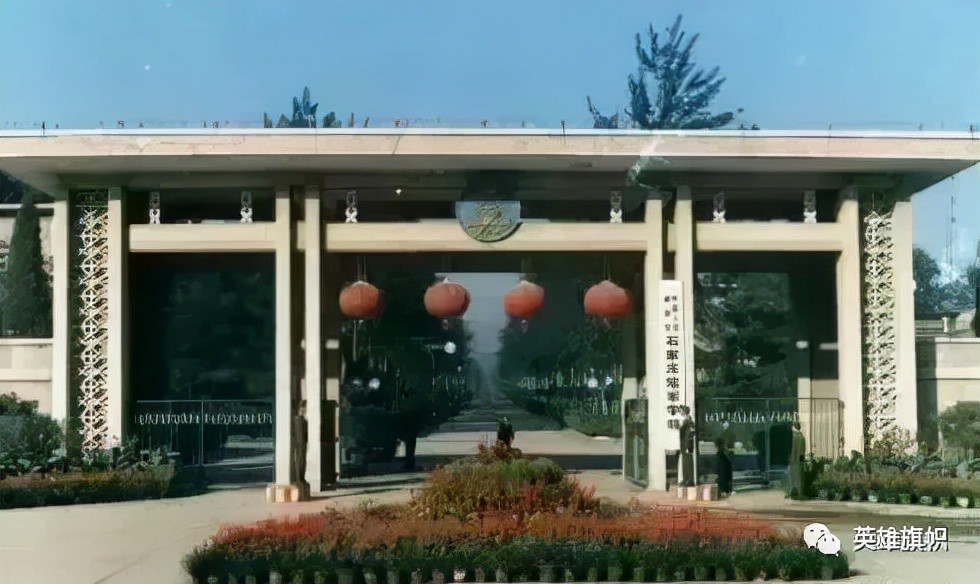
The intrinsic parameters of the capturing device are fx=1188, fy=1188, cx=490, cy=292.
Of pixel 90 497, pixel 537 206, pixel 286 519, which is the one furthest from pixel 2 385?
pixel 537 206

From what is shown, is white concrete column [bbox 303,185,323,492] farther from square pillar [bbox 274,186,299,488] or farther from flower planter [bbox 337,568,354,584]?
flower planter [bbox 337,568,354,584]

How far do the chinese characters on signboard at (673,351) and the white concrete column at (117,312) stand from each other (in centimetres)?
597

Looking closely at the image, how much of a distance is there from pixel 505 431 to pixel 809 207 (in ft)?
14.5

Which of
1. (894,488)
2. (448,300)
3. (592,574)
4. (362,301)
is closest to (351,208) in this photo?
(362,301)

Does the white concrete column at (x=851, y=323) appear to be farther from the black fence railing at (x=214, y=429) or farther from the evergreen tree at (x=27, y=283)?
the evergreen tree at (x=27, y=283)

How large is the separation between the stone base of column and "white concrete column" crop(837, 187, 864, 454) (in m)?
6.09

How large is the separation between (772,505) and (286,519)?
5196 mm

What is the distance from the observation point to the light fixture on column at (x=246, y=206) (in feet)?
43.2

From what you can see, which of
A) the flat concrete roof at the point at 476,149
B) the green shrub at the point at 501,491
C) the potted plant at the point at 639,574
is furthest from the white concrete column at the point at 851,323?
the potted plant at the point at 639,574

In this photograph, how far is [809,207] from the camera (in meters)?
13.3

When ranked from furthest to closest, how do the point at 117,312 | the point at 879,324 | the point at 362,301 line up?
the point at 879,324 < the point at 117,312 < the point at 362,301

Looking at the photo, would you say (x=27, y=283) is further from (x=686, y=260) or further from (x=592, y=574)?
(x=592, y=574)

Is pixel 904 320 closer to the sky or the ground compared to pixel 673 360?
closer to the sky

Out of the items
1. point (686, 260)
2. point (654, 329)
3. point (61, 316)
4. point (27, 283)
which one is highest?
point (686, 260)
